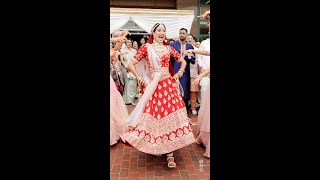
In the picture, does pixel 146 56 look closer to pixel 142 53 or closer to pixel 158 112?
pixel 142 53

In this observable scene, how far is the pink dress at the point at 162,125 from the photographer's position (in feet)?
10.1

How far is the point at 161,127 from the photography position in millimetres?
3131

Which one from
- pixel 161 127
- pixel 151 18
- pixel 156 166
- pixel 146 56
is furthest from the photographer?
pixel 151 18

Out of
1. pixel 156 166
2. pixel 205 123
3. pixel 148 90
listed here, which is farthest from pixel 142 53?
pixel 156 166

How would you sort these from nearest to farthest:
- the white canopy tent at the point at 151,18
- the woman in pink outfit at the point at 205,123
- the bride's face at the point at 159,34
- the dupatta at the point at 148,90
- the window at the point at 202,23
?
the dupatta at the point at 148,90 → the bride's face at the point at 159,34 → the woman in pink outfit at the point at 205,123 → the white canopy tent at the point at 151,18 → the window at the point at 202,23

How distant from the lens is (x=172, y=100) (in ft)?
10.6

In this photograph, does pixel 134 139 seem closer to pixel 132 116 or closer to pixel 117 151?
pixel 132 116

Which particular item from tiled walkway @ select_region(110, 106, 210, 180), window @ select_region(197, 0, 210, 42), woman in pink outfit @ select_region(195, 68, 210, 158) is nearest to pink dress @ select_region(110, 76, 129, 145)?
tiled walkway @ select_region(110, 106, 210, 180)

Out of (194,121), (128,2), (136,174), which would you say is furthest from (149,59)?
(128,2)

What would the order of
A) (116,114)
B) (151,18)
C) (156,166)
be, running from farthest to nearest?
(151,18) → (116,114) → (156,166)

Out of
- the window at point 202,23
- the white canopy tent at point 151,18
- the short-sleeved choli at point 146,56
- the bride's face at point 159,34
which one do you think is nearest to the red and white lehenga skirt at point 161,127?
the short-sleeved choli at point 146,56

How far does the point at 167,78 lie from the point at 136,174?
1198 millimetres

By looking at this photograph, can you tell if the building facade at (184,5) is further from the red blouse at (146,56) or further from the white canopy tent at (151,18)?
the red blouse at (146,56)

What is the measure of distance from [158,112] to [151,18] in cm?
551
